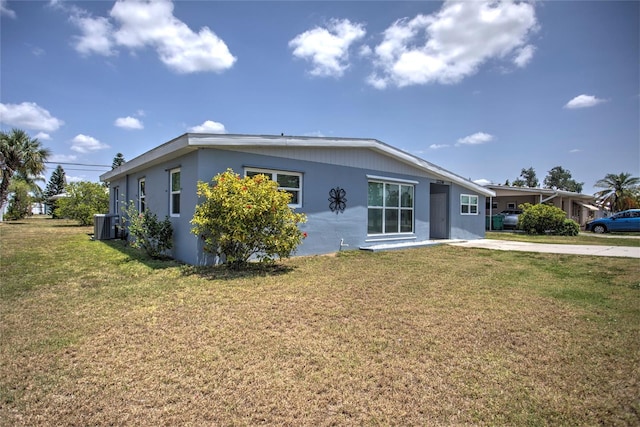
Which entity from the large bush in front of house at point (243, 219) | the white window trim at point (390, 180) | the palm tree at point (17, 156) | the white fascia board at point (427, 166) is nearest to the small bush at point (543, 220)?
the white fascia board at point (427, 166)

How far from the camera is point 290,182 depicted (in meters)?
9.07

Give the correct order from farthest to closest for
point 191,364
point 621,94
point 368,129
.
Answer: point 368,129, point 621,94, point 191,364

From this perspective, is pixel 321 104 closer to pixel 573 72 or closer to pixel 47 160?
pixel 573 72

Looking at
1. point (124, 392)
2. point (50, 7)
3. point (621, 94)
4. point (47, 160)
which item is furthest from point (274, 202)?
point (47, 160)

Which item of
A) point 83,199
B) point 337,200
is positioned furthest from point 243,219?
point 83,199

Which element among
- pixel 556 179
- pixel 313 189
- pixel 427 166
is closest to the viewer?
pixel 313 189

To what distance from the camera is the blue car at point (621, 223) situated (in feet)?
65.8

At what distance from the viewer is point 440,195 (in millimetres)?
15109

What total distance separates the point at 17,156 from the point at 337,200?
26052 mm

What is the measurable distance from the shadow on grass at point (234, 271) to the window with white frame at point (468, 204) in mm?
10977

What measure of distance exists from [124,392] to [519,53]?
46.5 ft

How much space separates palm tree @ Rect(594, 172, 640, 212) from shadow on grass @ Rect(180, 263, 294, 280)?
35.9 m

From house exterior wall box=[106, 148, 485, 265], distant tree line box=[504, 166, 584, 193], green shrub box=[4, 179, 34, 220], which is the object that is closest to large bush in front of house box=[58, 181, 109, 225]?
house exterior wall box=[106, 148, 485, 265]

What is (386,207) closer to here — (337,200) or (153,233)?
(337,200)
